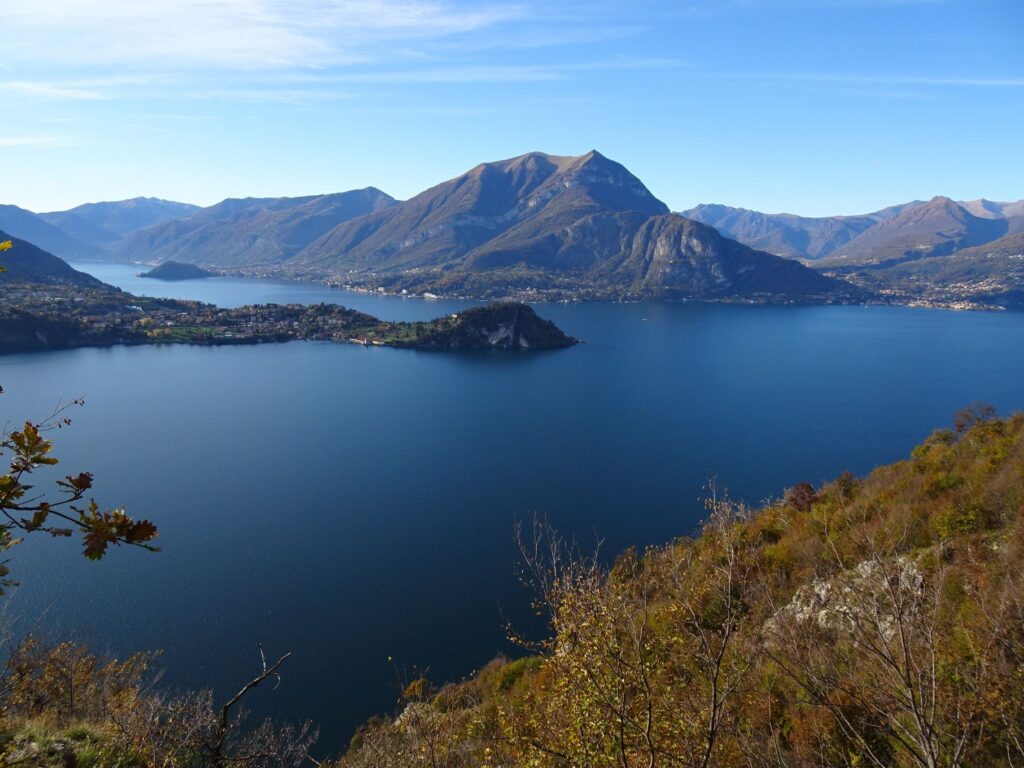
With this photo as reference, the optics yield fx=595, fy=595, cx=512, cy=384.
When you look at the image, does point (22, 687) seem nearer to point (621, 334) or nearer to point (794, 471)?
point (794, 471)

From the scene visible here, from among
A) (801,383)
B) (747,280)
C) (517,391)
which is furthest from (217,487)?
(747,280)

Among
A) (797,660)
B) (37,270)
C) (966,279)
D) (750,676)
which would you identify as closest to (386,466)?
(750,676)

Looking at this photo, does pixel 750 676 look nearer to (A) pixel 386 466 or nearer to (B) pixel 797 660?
(B) pixel 797 660

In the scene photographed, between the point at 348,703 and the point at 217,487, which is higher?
the point at 217,487

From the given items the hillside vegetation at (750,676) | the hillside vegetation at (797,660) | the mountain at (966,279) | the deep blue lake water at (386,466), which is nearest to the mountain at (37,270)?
the deep blue lake water at (386,466)

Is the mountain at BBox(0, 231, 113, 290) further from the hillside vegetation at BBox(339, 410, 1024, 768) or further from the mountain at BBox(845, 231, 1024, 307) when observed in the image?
the mountain at BBox(845, 231, 1024, 307)
